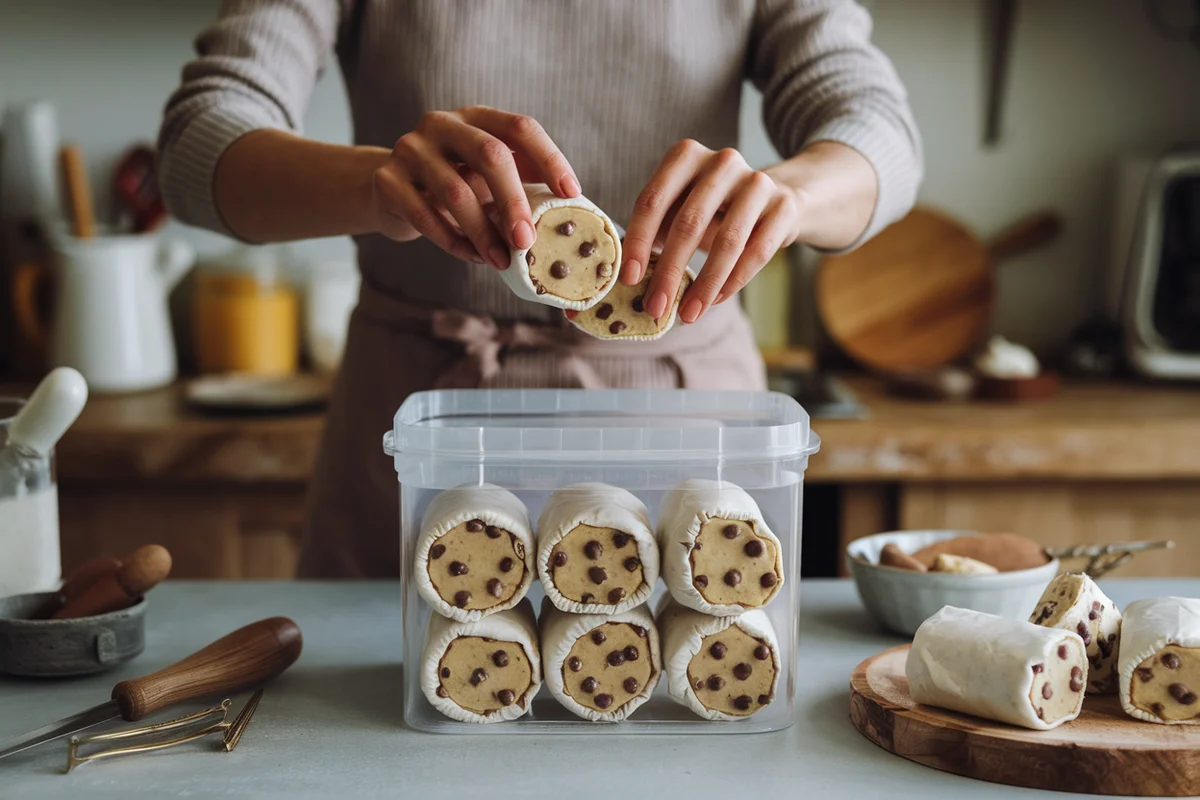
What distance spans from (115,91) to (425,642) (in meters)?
1.90

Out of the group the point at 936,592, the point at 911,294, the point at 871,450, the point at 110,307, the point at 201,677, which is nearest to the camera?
the point at 201,677

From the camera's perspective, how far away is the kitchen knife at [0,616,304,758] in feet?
2.56

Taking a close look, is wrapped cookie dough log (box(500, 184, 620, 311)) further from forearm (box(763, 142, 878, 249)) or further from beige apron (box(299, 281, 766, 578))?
beige apron (box(299, 281, 766, 578))

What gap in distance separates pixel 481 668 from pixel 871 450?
1216 millimetres

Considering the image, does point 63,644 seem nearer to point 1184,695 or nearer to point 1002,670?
point 1002,670

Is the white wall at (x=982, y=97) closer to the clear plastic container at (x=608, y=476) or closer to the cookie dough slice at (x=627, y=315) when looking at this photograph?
the cookie dough slice at (x=627, y=315)

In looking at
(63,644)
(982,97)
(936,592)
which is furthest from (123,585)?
(982,97)

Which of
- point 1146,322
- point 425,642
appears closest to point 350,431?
point 425,642

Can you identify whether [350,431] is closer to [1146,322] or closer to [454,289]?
[454,289]

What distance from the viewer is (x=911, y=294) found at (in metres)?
2.38

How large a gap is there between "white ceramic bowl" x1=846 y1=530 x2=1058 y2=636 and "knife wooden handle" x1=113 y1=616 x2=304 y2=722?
449mm

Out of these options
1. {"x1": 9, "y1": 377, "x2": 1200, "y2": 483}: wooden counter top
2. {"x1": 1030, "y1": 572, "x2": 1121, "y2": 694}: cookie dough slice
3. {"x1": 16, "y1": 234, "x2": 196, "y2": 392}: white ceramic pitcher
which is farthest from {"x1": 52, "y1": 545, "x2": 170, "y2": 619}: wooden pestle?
{"x1": 16, "y1": 234, "x2": 196, "y2": 392}: white ceramic pitcher

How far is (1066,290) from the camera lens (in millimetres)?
2480

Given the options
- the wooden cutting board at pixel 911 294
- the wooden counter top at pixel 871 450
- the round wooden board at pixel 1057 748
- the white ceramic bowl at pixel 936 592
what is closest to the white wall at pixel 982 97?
the wooden cutting board at pixel 911 294
